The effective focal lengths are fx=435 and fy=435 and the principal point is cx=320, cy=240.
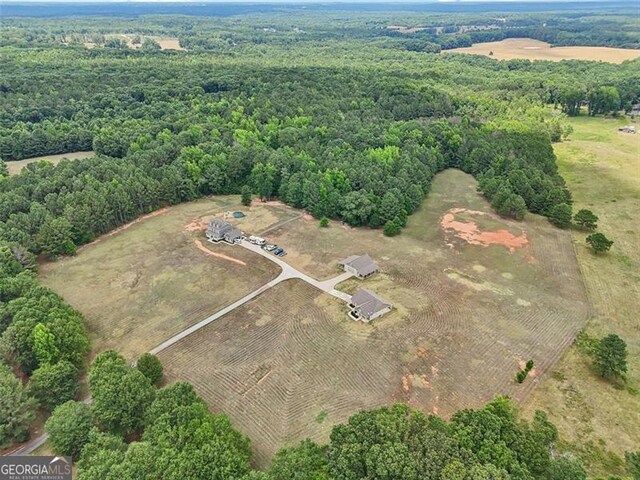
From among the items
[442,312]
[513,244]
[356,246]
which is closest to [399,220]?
[356,246]

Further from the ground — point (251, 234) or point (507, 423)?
point (507, 423)

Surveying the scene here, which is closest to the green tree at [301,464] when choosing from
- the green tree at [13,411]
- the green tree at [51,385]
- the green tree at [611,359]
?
the green tree at [51,385]

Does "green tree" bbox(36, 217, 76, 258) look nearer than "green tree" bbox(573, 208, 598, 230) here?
Yes

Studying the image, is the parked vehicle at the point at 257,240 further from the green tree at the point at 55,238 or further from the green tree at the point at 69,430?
the green tree at the point at 69,430

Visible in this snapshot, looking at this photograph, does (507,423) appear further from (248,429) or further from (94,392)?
(94,392)

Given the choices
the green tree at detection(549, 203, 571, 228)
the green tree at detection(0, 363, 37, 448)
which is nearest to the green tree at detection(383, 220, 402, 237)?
the green tree at detection(549, 203, 571, 228)

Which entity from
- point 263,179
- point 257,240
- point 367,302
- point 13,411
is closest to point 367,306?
point 367,302

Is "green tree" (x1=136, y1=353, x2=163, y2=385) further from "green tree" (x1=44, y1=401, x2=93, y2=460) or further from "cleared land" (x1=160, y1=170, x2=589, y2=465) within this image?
"green tree" (x1=44, y1=401, x2=93, y2=460)
